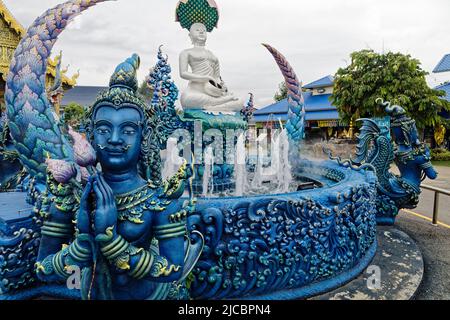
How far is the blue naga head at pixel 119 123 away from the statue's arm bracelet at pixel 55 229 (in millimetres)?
479

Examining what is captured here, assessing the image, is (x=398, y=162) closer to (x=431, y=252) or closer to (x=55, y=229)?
(x=431, y=252)

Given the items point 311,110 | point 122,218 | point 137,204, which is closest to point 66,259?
point 122,218

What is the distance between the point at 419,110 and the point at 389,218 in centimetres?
1440

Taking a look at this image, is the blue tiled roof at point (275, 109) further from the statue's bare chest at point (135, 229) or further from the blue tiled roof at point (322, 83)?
the statue's bare chest at point (135, 229)

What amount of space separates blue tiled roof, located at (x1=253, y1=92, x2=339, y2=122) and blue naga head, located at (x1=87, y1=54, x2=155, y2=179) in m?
21.5

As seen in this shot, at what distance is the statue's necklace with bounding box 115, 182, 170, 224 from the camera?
2.11m

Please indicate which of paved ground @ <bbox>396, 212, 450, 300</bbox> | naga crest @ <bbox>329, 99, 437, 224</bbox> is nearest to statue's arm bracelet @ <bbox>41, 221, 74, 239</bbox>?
paved ground @ <bbox>396, 212, 450, 300</bbox>

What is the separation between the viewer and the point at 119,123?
6.89 ft

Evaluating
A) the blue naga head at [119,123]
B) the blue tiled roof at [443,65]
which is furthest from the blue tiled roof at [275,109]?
the blue naga head at [119,123]

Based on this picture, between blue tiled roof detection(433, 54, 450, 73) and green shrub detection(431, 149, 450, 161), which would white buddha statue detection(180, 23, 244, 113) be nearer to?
green shrub detection(431, 149, 450, 161)

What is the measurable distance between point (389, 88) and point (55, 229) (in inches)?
741

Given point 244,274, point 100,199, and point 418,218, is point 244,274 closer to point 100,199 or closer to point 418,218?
point 100,199

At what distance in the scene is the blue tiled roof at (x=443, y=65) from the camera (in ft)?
88.8

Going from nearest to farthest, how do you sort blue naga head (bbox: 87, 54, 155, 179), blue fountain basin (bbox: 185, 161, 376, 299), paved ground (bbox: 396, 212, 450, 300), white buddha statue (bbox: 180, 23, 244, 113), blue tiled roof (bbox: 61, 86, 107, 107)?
blue naga head (bbox: 87, 54, 155, 179), blue fountain basin (bbox: 185, 161, 376, 299), paved ground (bbox: 396, 212, 450, 300), white buddha statue (bbox: 180, 23, 244, 113), blue tiled roof (bbox: 61, 86, 107, 107)
